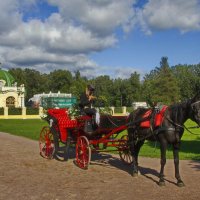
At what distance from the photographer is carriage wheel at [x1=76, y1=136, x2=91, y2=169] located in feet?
39.2

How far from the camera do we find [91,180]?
10242 millimetres

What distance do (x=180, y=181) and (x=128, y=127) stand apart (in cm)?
239

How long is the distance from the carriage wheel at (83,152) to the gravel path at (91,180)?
0.67 feet

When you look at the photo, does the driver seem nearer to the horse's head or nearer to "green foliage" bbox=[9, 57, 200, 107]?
the horse's head

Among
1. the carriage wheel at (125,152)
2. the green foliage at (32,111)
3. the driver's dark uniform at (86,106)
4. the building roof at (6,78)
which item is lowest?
the carriage wheel at (125,152)

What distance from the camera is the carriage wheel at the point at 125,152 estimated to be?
12.1 meters

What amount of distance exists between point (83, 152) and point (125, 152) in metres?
1.47

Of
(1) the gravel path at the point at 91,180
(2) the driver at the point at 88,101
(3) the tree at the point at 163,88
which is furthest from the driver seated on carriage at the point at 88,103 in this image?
(3) the tree at the point at 163,88

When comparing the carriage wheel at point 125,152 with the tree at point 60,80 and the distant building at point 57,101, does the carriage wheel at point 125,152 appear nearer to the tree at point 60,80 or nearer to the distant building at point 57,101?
the distant building at point 57,101

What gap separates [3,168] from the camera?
1223cm

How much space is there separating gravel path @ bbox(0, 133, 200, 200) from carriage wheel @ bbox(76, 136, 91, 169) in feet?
0.67

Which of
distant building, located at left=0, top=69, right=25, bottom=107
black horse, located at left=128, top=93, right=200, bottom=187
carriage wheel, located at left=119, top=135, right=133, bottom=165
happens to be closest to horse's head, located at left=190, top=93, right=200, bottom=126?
black horse, located at left=128, top=93, right=200, bottom=187

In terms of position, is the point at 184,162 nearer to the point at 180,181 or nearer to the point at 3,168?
the point at 180,181

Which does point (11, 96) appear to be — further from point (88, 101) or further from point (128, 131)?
point (128, 131)
